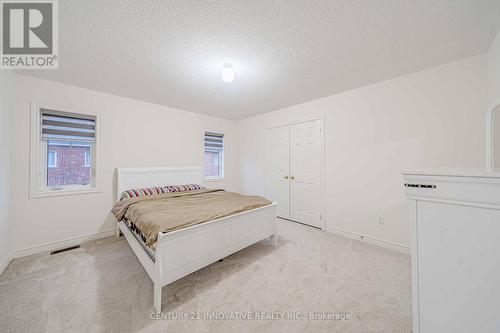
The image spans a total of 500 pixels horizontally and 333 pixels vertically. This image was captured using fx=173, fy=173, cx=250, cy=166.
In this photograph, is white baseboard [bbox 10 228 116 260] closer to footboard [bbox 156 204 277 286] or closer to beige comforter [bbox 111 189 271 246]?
beige comforter [bbox 111 189 271 246]

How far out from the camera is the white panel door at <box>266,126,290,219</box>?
12.3 ft

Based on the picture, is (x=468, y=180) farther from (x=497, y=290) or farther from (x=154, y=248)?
(x=154, y=248)

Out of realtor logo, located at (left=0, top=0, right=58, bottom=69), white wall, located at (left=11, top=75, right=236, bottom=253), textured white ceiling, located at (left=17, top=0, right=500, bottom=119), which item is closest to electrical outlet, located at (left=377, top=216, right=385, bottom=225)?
textured white ceiling, located at (left=17, top=0, right=500, bottom=119)

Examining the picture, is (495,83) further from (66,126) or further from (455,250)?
(66,126)

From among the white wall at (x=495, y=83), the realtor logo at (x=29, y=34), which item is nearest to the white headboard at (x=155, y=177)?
the realtor logo at (x=29, y=34)

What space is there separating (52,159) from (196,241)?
266 cm

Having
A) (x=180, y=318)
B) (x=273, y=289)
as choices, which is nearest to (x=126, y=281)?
(x=180, y=318)

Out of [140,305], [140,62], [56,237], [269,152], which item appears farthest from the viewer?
[269,152]

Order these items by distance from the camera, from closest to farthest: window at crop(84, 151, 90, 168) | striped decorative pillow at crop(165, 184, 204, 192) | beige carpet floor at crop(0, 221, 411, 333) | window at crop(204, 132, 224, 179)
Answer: beige carpet floor at crop(0, 221, 411, 333), window at crop(84, 151, 90, 168), striped decorative pillow at crop(165, 184, 204, 192), window at crop(204, 132, 224, 179)

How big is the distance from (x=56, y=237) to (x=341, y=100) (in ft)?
15.8

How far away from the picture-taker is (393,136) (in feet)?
8.07

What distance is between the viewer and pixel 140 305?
4.89 ft

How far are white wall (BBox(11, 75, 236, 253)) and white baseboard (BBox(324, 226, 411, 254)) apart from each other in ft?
10.5

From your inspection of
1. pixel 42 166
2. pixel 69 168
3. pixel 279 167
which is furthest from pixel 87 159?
pixel 279 167
